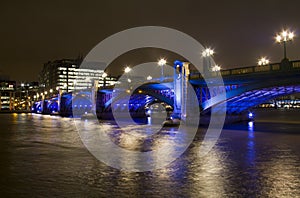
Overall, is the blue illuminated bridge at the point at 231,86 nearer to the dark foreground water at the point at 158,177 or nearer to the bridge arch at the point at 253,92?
the bridge arch at the point at 253,92

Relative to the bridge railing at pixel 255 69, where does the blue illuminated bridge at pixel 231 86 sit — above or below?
below

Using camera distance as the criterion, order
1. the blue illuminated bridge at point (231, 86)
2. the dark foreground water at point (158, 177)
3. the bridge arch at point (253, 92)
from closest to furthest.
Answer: the dark foreground water at point (158, 177), the blue illuminated bridge at point (231, 86), the bridge arch at point (253, 92)

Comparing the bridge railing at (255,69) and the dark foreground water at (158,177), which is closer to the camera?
the dark foreground water at (158,177)

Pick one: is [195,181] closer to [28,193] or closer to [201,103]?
[28,193]

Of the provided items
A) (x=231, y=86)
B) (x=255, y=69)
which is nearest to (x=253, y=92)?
(x=231, y=86)

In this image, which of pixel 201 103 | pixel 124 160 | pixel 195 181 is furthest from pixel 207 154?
pixel 201 103

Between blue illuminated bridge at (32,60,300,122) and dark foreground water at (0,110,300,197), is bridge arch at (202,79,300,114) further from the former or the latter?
dark foreground water at (0,110,300,197)

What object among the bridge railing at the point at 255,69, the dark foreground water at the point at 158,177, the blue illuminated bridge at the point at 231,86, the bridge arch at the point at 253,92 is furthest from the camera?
the bridge arch at the point at 253,92

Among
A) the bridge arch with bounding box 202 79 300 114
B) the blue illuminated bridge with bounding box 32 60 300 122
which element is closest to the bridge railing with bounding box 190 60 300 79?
the blue illuminated bridge with bounding box 32 60 300 122

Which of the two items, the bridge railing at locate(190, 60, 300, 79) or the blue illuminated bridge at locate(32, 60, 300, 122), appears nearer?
the bridge railing at locate(190, 60, 300, 79)

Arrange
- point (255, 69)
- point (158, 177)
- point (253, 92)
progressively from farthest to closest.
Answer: point (253, 92) < point (255, 69) < point (158, 177)

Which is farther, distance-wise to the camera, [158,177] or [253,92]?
[253,92]

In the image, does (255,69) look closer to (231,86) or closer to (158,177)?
(231,86)

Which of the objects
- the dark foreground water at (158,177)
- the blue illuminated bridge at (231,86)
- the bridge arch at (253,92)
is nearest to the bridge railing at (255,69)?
the blue illuminated bridge at (231,86)
